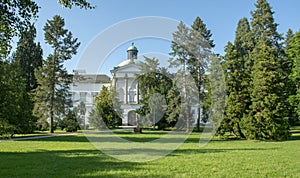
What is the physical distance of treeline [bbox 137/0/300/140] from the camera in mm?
18578

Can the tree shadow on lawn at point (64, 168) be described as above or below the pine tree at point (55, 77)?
below

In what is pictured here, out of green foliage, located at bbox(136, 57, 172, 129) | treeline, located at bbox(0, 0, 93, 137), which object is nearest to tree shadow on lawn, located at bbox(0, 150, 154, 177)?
treeline, located at bbox(0, 0, 93, 137)

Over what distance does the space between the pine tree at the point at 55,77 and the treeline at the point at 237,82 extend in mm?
9520

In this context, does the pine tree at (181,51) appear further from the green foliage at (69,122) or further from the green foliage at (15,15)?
the green foliage at (15,15)

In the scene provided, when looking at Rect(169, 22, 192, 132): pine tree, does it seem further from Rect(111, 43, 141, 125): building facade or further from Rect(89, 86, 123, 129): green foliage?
Rect(111, 43, 141, 125): building facade

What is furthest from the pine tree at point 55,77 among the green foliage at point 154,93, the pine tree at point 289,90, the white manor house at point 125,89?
the pine tree at point 289,90

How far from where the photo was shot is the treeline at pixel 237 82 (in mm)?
18578

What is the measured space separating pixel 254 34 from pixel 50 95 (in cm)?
2268

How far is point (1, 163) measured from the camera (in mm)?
8227

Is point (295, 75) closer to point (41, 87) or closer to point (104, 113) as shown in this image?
point (104, 113)

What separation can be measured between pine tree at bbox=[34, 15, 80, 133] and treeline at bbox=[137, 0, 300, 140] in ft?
31.2

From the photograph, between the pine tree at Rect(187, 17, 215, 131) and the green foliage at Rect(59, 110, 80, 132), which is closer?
the green foliage at Rect(59, 110, 80, 132)

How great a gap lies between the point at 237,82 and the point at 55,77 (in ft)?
56.3

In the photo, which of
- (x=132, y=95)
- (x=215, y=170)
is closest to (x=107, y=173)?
(x=215, y=170)
